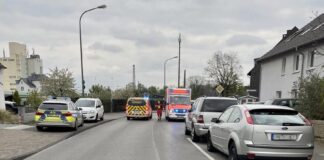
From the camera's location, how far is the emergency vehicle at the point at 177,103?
2642 cm

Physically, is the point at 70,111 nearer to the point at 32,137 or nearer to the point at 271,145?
the point at 32,137

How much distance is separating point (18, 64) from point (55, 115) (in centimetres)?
11627

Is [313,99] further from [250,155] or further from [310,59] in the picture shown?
[310,59]

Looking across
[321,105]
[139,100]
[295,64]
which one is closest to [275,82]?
[295,64]

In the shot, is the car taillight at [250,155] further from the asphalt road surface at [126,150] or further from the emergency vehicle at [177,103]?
the emergency vehicle at [177,103]

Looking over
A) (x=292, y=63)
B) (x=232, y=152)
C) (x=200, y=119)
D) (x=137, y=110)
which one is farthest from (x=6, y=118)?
(x=292, y=63)

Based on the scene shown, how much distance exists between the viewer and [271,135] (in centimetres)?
739

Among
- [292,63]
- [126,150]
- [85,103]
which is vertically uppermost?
[292,63]

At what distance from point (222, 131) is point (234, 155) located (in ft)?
3.94

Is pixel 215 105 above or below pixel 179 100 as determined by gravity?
above

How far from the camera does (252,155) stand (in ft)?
24.2

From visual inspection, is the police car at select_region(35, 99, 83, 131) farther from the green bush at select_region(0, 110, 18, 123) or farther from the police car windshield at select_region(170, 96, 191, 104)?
the police car windshield at select_region(170, 96, 191, 104)

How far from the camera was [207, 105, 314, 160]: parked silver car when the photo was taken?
7.36 meters

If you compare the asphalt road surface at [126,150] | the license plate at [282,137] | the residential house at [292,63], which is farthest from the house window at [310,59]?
the license plate at [282,137]
